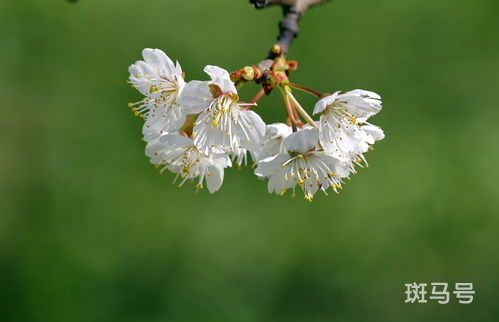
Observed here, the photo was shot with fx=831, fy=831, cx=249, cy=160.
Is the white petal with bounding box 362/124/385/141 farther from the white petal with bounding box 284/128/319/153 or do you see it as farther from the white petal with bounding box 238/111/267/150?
the white petal with bounding box 238/111/267/150

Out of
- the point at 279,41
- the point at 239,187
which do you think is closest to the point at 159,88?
the point at 279,41

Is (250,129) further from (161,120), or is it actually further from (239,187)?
(239,187)

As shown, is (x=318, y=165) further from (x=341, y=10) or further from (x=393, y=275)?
(x=341, y=10)

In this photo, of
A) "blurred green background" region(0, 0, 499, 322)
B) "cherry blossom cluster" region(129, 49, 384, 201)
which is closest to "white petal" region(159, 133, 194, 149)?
"cherry blossom cluster" region(129, 49, 384, 201)

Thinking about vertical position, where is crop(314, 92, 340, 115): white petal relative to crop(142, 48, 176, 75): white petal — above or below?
below

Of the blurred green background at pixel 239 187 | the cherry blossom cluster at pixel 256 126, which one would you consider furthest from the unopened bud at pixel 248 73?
the blurred green background at pixel 239 187

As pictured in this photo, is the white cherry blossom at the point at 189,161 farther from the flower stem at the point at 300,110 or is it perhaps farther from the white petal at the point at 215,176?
the flower stem at the point at 300,110

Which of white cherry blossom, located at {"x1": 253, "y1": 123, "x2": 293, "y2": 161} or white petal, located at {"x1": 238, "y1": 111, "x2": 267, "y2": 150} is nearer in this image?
white petal, located at {"x1": 238, "y1": 111, "x2": 267, "y2": 150}

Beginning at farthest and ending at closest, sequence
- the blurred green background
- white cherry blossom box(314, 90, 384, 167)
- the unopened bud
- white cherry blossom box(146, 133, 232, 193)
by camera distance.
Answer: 1. the blurred green background
2. white cherry blossom box(146, 133, 232, 193)
3. white cherry blossom box(314, 90, 384, 167)
4. the unopened bud
